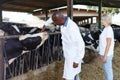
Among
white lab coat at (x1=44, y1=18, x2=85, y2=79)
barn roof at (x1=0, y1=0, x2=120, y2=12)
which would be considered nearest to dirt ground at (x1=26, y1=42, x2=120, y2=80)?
white lab coat at (x1=44, y1=18, x2=85, y2=79)

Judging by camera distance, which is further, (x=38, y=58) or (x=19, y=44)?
(x=38, y=58)

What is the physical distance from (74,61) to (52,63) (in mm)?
1346

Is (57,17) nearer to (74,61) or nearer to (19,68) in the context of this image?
(74,61)

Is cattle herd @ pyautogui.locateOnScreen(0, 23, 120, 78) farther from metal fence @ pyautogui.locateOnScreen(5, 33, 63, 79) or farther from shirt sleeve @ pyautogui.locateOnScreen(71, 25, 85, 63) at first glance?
shirt sleeve @ pyautogui.locateOnScreen(71, 25, 85, 63)

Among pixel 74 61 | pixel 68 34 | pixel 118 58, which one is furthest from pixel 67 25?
pixel 118 58

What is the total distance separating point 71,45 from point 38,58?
3.98 ft

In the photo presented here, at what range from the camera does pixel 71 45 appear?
9.00ft

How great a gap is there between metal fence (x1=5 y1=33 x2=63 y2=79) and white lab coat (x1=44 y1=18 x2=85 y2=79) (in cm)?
87

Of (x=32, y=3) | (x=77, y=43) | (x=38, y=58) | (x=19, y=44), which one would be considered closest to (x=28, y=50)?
(x=19, y=44)

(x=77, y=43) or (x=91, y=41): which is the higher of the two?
(x=77, y=43)

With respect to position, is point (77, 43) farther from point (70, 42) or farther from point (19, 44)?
point (19, 44)

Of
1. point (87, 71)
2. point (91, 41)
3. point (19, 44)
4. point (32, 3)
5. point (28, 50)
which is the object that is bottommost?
point (87, 71)

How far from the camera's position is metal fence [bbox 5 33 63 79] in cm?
332

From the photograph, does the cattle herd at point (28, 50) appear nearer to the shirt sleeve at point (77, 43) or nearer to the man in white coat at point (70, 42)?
the man in white coat at point (70, 42)
